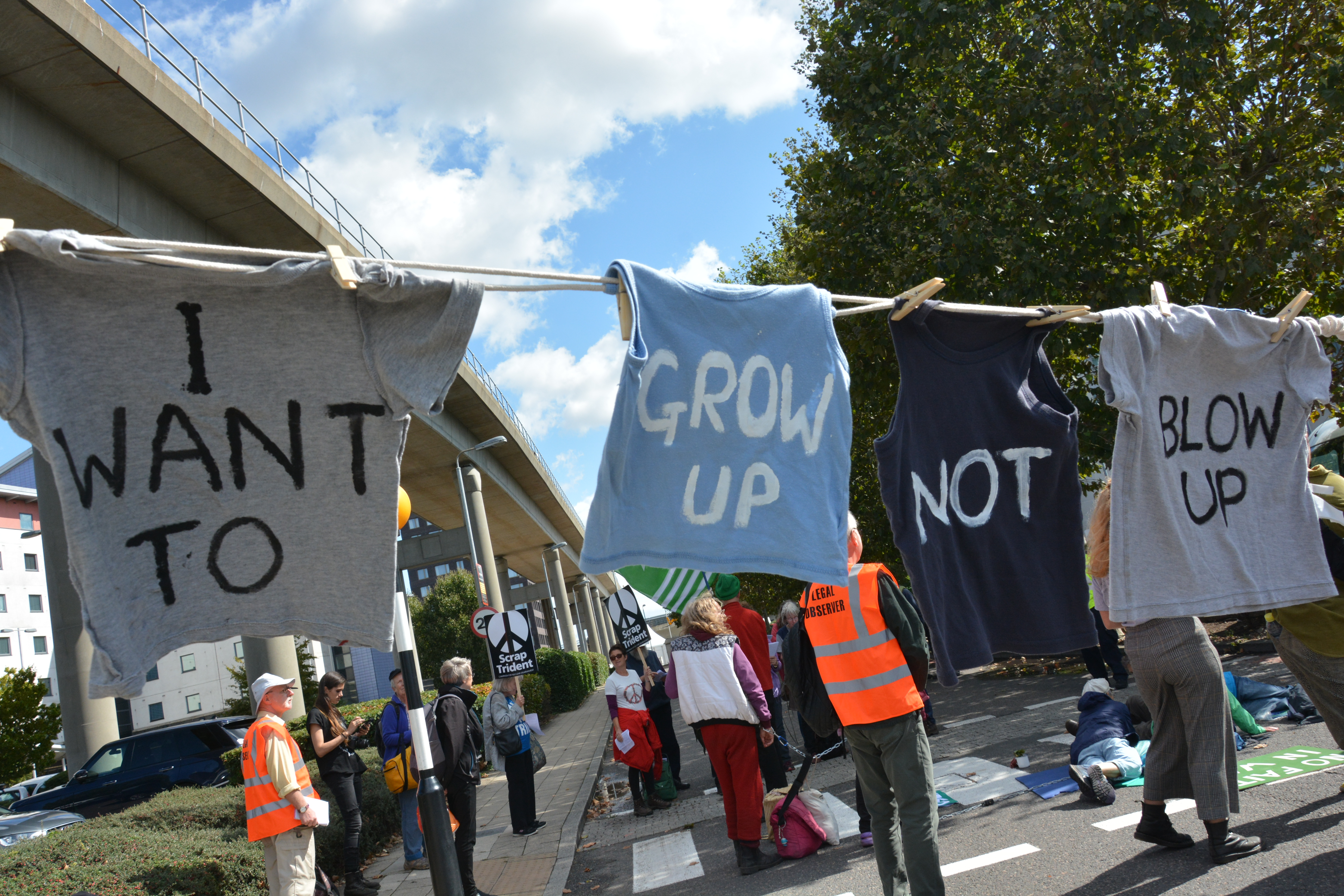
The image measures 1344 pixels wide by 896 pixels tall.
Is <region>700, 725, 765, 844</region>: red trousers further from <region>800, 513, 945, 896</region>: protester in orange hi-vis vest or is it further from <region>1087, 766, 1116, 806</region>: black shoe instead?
<region>1087, 766, 1116, 806</region>: black shoe

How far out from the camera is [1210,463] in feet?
13.4

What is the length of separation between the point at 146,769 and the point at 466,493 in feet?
52.7

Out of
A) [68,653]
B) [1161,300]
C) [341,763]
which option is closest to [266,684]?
[341,763]

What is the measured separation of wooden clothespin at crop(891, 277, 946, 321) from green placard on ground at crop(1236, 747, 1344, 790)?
12.7 feet

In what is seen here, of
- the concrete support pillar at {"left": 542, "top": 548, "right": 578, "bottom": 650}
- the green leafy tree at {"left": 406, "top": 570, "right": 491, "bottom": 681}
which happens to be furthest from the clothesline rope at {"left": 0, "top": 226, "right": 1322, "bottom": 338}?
the green leafy tree at {"left": 406, "top": 570, "right": 491, "bottom": 681}

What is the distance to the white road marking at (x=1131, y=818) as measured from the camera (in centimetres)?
538

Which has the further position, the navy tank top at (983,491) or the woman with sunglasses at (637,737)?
the woman with sunglasses at (637,737)

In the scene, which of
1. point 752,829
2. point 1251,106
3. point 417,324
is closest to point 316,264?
point 417,324

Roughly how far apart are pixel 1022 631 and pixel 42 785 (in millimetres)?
28490

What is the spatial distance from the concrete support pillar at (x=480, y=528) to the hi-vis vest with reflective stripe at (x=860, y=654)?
79.0 feet

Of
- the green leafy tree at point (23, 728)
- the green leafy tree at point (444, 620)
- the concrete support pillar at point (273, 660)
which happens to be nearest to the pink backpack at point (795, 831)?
the concrete support pillar at point (273, 660)

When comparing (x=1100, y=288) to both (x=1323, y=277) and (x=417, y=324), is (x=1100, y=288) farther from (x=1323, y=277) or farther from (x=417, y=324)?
(x=417, y=324)

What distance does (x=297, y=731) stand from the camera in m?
13.2

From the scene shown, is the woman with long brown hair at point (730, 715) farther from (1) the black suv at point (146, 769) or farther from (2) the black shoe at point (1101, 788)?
(1) the black suv at point (146, 769)
